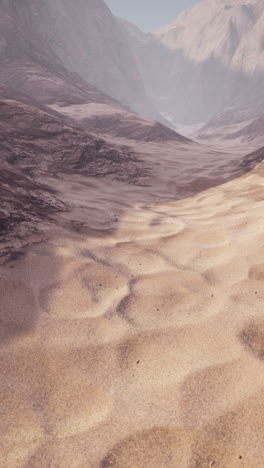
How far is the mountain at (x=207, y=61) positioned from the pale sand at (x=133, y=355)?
3267cm

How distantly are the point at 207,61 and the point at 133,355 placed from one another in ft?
177

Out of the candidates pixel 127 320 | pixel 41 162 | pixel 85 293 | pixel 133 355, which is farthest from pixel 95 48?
pixel 133 355

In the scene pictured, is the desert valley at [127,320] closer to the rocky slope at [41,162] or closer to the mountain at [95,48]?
the rocky slope at [41,162]

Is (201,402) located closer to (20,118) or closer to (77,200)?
(77,200)

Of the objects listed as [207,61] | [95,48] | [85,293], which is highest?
[207,61]

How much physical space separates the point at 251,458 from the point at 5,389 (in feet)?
2.60

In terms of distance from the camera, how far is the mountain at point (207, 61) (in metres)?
40.0

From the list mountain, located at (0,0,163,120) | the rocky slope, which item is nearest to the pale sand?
the rocky slope

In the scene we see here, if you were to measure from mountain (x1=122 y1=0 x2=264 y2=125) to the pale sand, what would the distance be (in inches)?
1286

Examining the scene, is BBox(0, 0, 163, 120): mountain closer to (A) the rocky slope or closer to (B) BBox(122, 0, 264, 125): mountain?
(B) BBox(122, 0, 264, 125): mountain

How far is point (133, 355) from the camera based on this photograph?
1354 mm

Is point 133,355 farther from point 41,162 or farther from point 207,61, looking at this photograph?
point 207,61

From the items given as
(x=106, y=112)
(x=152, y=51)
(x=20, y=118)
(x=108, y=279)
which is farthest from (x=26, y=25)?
(x=152, y=51)

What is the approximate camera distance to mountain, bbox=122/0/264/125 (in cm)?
4003
